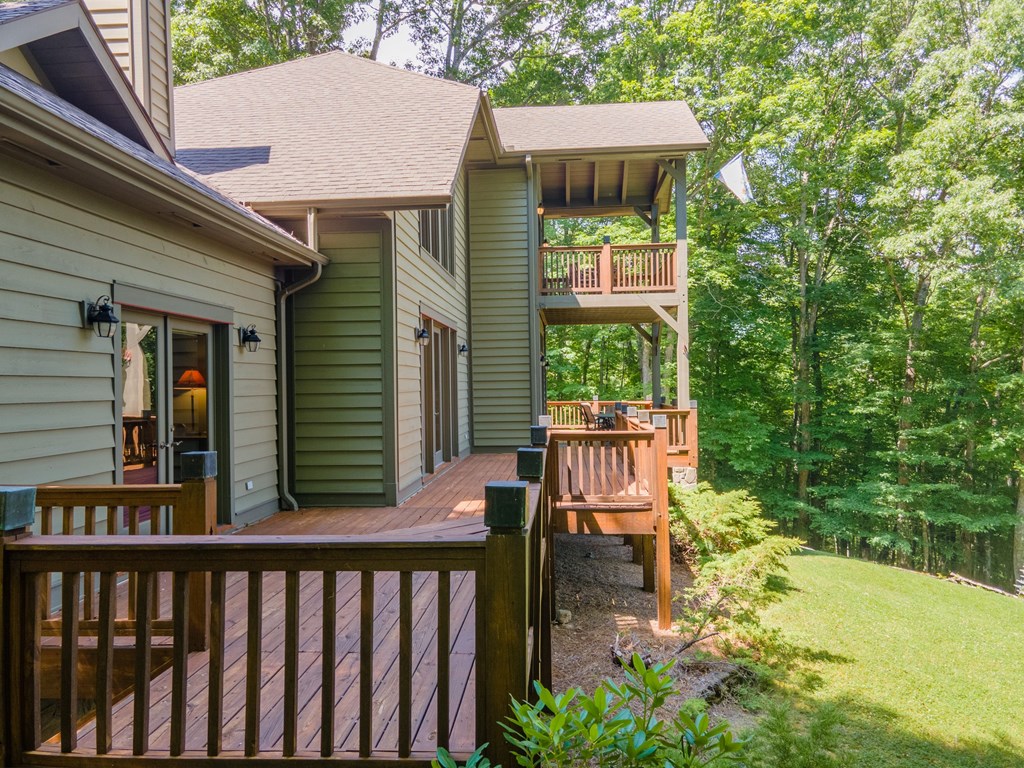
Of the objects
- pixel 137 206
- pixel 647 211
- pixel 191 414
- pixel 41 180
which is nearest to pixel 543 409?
pixel 647 211

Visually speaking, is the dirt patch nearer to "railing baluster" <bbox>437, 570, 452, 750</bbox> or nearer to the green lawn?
the green lawn

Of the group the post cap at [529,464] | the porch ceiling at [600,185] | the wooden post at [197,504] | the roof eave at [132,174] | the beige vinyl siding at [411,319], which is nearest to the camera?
the wooden post at [197,504]

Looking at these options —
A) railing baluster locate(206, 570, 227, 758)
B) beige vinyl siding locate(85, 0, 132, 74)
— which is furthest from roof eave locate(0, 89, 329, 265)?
railing baluster locate(206, 570, 227, 758)

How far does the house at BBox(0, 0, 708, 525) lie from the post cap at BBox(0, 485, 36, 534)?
5.61 feet

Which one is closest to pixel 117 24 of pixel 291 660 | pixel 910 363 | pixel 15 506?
pixel 15 506

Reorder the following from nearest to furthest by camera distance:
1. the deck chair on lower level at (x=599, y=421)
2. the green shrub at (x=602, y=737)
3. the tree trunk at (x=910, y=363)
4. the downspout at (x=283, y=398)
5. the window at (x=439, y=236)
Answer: the green shrub at (x=602, y=737) → the downspout at (x=283, y=398) → the window at (x=439, y=236) → the deck chair on lower level at (x=599, y=421) → the tree trunk at (x=910, y=363)

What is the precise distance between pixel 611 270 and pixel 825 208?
10.2 m

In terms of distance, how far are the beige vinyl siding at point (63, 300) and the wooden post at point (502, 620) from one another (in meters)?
2.96

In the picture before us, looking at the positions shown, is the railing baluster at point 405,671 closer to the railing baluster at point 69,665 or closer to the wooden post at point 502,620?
the wooden post at point 502,620

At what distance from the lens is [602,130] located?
12.1 m

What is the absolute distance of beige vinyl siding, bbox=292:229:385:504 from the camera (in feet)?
21.5

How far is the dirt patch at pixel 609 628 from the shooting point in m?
5.09

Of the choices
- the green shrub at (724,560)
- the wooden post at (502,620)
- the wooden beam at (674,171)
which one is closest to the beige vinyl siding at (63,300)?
the wooden post at (502,620)

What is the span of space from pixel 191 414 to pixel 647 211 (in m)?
11.7
